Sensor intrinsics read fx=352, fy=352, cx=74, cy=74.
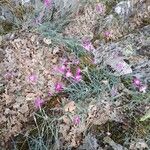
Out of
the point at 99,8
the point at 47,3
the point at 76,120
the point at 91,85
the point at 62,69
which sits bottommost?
the point at 76,120

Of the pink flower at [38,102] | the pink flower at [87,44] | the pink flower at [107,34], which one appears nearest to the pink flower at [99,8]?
the pink flower at [107,34]

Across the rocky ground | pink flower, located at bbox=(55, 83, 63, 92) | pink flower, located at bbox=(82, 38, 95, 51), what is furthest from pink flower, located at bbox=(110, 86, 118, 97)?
pink flower, located at bbox=(82, 38, 95, 51)

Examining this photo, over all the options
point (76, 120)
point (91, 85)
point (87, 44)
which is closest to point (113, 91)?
point (91, 85)

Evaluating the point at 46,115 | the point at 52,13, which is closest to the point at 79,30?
the point at 52,13

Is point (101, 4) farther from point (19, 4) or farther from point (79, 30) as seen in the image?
point (19, 4)

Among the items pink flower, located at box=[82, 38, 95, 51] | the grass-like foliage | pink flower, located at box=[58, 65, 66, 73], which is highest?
pink flower, located at box=[82, 38, 95, 51]

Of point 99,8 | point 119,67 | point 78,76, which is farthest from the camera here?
point 99,8

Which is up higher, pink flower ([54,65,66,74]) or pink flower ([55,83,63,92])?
pink flower ([54,65,66,74])

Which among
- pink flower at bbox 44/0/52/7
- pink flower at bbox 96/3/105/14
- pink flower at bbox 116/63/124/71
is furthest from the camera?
pink flower at bbox 96/3/105/14

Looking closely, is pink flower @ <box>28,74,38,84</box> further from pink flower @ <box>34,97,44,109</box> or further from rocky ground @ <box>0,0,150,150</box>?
pink flower @ <box>34,97,44,109</box>

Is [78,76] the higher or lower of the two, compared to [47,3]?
lower

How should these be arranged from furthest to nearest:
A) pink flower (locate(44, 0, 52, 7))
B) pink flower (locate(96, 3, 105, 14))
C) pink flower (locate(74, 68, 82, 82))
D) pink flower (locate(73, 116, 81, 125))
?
1. pink flower (locate(96, 3, 105, 14))
2. pink flower (locate(44, 0, 52, 7))
3. pink flower (locate(74, 68, 82, 82))
4. pink flower (locate(73, 116, 81, 125))

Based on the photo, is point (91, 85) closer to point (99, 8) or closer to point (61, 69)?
point (61, 69)
